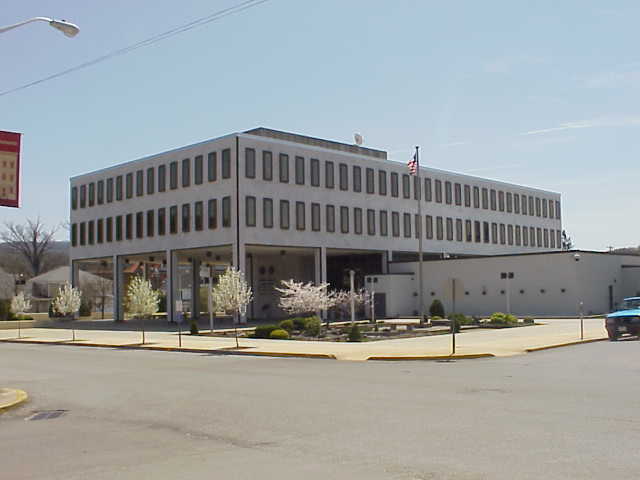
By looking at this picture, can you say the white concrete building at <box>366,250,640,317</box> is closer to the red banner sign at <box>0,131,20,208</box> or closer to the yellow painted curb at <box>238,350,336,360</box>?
the yellow painted curb at <box>238,350,336,360</box>

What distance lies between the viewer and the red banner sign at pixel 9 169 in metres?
16.4

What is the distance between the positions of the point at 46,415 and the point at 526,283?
45.8 metres

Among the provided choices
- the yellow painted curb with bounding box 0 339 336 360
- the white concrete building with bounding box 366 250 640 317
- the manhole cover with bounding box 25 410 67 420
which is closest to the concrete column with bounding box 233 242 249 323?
the white concrete building with bounding box 366 250 640 317

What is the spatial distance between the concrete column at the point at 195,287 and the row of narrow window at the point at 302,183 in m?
9.46

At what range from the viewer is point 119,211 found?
62.8m

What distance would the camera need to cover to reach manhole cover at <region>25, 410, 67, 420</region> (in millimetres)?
13375

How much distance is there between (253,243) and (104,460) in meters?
43.3

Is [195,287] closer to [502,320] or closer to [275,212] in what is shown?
[275,212]

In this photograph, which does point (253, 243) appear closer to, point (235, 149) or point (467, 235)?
point (235, 149)

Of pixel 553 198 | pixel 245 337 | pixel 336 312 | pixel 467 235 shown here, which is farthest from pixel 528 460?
pixel 553 198

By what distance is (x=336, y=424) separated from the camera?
11.4m

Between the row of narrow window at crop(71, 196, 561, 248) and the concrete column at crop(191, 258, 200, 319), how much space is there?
7.75 m

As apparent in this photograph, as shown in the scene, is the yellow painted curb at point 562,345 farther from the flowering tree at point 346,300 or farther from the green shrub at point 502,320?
the flowering tree at point 346,300

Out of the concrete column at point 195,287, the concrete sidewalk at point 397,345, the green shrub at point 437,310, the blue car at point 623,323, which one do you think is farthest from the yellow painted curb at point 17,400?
the concrete column at point 195,287
